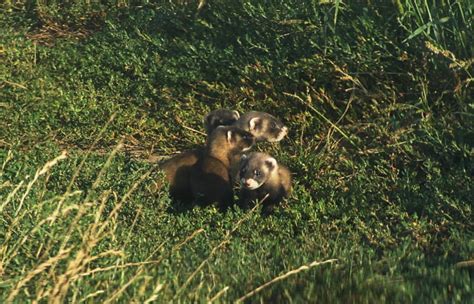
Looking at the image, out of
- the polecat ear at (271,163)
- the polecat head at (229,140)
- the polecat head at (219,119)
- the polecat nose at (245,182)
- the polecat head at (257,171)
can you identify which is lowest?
the polecat head at (219,119)

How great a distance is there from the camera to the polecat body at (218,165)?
8.65 meters

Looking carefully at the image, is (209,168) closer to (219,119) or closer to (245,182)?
(245,182)

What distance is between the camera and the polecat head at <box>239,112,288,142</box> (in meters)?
9.39

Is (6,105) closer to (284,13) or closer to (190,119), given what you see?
(190,119)

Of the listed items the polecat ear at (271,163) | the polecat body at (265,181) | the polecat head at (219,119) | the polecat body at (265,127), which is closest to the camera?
the polecat body at (265,181)

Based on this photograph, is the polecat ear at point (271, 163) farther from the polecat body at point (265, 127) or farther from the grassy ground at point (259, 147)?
the polecat body at point (265, 127)

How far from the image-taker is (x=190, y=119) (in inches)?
409

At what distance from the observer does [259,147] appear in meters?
9.81

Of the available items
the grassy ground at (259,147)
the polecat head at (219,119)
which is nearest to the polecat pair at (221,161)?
the polecat head at (219,119)

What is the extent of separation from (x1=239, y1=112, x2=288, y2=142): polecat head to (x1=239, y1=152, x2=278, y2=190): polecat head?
0.60m

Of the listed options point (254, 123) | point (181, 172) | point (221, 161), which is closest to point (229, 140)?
point (221, 161)

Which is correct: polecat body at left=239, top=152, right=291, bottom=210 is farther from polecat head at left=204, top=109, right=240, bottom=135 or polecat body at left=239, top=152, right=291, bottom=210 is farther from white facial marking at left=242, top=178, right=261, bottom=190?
polecat head at left=204, top=109, right=240, bottom=135

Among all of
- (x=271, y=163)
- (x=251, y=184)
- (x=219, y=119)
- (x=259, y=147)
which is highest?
(x=271, y=163)

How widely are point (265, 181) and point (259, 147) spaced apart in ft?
4.53
